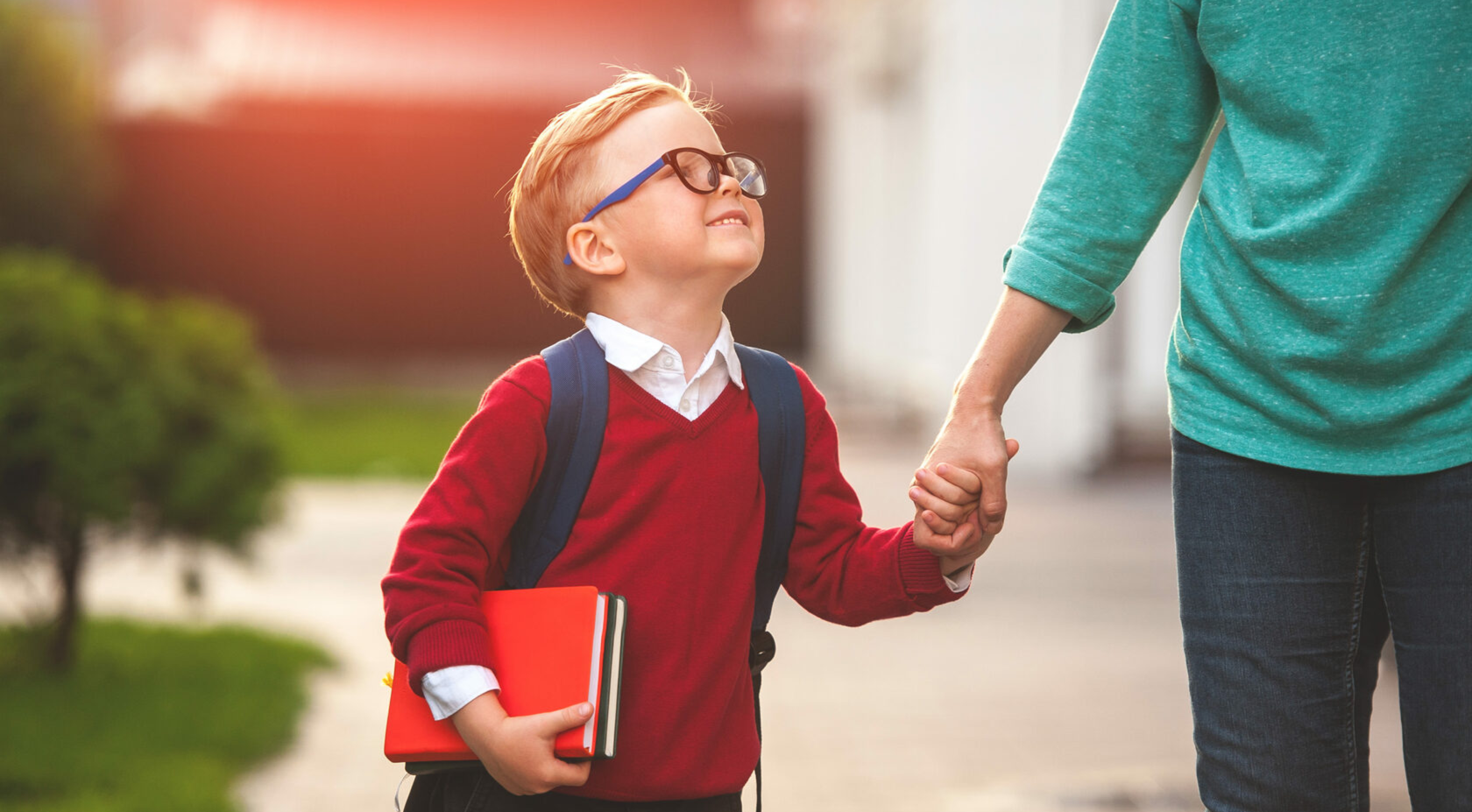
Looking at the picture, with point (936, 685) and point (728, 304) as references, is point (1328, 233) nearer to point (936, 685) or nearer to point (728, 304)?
point (936, 685)

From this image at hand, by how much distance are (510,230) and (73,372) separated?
297cm

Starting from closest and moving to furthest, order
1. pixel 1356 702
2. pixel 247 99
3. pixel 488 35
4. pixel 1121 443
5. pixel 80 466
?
1. pixel 1356 702
2. pixel 80 466
3. pixel 1121 443
4. pixel 247 99
5. pixel 488 35

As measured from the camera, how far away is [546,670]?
1.64 m

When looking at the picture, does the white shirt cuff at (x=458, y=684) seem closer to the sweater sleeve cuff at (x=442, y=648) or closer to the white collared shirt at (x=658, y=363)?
the sweater sleeve cuff at (x=442, y=648)

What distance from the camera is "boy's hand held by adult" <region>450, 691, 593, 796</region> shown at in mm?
1587

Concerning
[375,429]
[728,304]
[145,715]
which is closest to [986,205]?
[375,429]

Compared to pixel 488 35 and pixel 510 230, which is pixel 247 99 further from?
pixel 510 230

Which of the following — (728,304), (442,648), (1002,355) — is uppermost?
(1002,355)

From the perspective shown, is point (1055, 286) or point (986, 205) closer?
point (1055, 286)

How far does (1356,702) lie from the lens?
67.1 inches

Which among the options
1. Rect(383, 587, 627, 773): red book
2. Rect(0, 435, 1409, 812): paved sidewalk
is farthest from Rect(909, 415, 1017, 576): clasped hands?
Rect(0, 435, 1409, 812): paved sidewalk

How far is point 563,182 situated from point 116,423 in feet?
10.1

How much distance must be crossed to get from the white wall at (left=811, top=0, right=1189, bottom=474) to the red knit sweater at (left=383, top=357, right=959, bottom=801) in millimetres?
5908

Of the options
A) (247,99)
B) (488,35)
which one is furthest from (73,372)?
(488,35)
